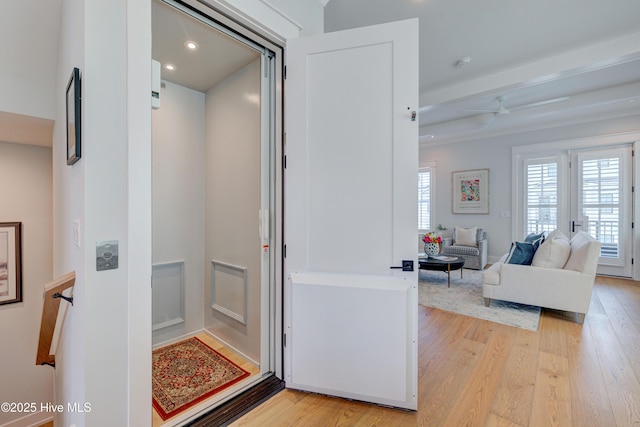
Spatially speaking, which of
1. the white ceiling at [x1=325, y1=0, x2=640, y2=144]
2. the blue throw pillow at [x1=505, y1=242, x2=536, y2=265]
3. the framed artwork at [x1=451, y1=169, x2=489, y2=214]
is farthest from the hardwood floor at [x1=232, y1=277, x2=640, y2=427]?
the framed artwork at [x1=451, y1=169, x2=489, y2=214]

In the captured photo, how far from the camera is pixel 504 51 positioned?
3.22 m

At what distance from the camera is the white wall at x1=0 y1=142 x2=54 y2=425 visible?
275cm

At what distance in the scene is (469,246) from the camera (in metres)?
5.89

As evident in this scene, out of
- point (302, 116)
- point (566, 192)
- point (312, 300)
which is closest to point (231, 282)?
point (312, 300)

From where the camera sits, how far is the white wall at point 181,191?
2.82 meters

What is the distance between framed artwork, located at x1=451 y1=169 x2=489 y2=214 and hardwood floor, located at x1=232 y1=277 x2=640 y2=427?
344cm

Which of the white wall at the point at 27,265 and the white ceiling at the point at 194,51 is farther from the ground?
the white ceiling at the point at 194,51

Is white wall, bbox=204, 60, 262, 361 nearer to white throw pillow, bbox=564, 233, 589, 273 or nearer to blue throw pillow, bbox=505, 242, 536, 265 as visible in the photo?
blue throw pillow, bbox=505, 242, 536, 265

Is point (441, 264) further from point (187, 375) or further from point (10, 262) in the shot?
point (10, 262)

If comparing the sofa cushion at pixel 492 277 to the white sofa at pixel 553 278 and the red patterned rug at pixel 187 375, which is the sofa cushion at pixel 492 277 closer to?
the white sofa at pixel 553 278

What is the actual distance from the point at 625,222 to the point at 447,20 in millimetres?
4959

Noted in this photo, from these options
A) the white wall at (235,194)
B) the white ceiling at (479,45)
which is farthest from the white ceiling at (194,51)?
the white wall at (235,194)

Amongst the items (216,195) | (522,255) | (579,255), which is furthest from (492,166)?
(216,195)

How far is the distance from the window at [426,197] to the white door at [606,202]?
2.60 m
